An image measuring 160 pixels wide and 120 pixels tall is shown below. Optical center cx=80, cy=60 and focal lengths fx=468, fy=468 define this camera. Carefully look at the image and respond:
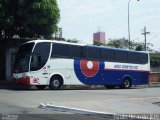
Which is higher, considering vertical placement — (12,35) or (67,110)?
(12,35)

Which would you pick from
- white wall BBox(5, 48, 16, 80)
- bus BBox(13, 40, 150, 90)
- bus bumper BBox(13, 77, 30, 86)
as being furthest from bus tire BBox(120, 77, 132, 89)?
bus bumper BBox(13, 77, 30, 86)

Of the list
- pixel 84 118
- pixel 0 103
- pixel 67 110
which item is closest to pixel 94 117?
pixel 84 118

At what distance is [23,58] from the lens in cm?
3011

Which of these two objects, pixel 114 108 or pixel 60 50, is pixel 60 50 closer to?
pixel 60 50

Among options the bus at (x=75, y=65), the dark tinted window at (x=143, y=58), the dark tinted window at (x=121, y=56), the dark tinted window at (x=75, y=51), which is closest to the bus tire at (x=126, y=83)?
the bus at (x=75, y=65)

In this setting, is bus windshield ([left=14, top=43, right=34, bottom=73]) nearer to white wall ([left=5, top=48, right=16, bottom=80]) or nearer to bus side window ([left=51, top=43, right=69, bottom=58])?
bus side window ([left=51, top=43, right=69, bottom=58])

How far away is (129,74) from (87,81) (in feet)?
15.9

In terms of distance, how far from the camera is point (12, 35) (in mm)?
35688

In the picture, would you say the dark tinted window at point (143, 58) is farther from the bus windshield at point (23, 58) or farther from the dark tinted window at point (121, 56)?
the bus windshield at point (23, 58)

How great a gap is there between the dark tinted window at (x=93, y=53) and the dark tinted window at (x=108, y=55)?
→ 0.53 metres

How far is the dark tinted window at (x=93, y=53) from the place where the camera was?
108 feet

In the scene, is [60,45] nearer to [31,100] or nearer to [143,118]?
[31,100]

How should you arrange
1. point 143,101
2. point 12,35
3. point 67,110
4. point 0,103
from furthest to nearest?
point 12,35 < point 143,101 < point 0,103 < point 67,110

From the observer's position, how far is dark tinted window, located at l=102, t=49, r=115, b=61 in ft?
112
